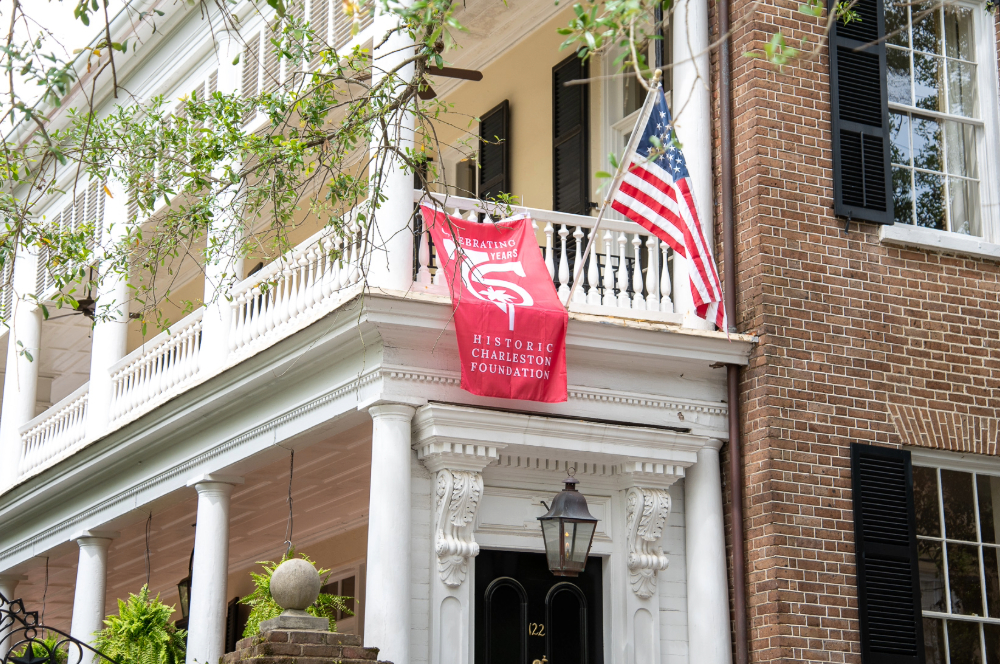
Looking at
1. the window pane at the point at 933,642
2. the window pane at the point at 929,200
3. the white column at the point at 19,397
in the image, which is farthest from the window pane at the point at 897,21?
the white column at the point at 19,397

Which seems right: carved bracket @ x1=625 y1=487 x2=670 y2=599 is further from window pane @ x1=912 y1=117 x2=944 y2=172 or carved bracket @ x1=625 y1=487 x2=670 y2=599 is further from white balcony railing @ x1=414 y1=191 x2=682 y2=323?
window pane @ x1=912 y1=117 x2=944 y2=172

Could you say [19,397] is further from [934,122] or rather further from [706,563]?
[934,122]

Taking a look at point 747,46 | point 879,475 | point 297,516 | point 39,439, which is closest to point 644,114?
point 747,46

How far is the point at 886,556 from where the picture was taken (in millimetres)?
9820

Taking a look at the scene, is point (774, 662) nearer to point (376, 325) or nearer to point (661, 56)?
point (376, 325)

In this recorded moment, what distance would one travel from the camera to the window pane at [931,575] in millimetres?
10180

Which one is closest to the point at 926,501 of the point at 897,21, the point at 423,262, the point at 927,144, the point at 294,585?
the point at 927,144

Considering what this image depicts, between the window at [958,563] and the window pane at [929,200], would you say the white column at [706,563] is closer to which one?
the window at [958,563]

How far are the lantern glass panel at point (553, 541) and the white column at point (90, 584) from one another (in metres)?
6.06

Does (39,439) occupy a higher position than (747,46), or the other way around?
(747,46)

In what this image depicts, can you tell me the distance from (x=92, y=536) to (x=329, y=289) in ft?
18.1

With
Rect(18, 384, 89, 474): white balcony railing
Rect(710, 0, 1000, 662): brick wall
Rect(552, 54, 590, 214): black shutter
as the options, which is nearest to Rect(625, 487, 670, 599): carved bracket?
Rect(710, 0, 1000, 662): brick wall

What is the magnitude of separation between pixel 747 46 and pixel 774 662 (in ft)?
15.6

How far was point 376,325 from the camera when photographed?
367 inches
